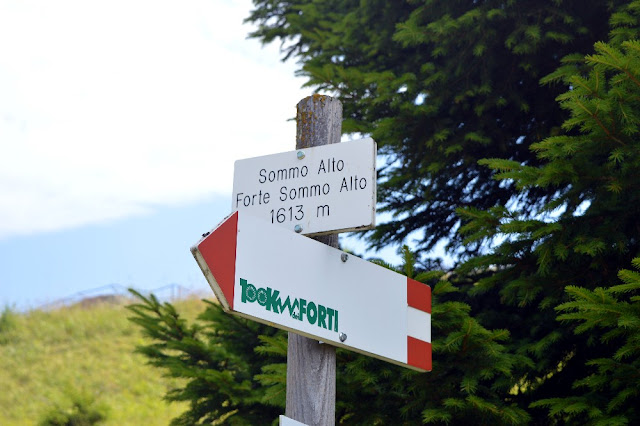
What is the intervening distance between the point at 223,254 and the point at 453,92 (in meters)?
4.96

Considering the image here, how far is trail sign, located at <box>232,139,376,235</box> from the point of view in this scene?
326cm

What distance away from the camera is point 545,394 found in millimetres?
6180

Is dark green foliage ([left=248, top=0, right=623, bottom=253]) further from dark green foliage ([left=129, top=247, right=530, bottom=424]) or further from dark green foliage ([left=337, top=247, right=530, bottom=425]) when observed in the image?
dark green foliage ([left=337, top=247, right=530, bottom=425])

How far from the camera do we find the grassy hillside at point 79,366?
17641 millimetres

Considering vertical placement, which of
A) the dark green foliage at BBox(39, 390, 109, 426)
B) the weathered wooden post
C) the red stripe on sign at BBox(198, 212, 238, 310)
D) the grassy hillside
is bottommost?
the weathered wooden post

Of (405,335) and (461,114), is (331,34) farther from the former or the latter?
(405,335)

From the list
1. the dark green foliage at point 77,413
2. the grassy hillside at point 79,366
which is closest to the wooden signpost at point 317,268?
the dark green foliage at point 77,413

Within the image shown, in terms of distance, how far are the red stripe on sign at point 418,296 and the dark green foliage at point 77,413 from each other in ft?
38.3

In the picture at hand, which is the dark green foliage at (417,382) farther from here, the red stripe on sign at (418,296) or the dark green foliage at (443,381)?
the red stripe on sign at (418,296)

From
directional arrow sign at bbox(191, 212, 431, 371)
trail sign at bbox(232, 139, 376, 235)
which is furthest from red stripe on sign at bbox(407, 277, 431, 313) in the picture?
trail sign at bbox(232, 139, 376, 235)

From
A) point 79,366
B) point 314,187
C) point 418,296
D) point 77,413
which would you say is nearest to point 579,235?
point 418,296

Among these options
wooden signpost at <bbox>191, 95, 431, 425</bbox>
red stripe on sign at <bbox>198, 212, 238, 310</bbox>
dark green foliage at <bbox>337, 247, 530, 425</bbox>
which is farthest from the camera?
dark green foliage at <bbox>337, 247, 530, 425</bbox>

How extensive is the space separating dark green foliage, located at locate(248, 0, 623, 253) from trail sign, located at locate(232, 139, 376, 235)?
356cm

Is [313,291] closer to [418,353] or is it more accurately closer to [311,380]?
[311,380]
